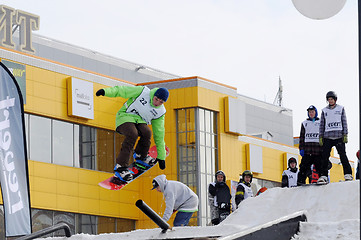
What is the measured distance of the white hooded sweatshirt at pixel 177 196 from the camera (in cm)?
1405

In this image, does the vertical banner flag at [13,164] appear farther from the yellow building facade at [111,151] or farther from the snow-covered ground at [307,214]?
the yellow building facade at [111,151]

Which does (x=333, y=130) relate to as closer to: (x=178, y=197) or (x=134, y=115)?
(x=178, y=197)

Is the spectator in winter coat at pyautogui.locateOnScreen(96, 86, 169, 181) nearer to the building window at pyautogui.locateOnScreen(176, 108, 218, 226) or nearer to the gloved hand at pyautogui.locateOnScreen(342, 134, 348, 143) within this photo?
the gloved hand at pyautogui.locateOnScreen(342, 134, 348, 143)

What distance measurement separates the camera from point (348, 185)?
11.1 metres

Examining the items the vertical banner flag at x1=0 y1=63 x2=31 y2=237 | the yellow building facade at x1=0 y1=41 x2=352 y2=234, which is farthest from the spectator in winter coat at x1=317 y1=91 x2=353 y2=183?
the yellow building facade at x1=0 y1=41 x2=352 y2=234

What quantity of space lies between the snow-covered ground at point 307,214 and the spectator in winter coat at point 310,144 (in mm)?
2951

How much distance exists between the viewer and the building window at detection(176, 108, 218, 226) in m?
35.1

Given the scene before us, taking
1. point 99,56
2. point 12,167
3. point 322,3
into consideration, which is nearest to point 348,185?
point 322,3

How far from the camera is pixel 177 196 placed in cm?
1418

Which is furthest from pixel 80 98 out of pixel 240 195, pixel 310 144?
pixel 310 144

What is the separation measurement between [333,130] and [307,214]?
416cm

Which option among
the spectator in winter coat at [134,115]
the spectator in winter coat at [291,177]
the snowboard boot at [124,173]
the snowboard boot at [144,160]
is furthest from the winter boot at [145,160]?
the spectator in winter coat at [291,177]

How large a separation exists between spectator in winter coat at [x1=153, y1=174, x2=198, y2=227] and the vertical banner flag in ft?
16.0

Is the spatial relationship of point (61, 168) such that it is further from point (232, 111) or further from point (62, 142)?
point (232, 111)
